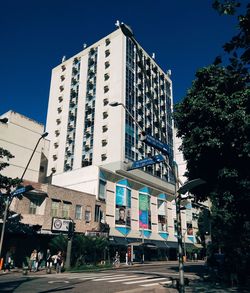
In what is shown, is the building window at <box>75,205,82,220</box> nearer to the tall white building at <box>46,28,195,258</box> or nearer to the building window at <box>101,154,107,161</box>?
the tall white building at <box>46,28,195,258</box>

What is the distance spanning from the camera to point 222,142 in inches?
616

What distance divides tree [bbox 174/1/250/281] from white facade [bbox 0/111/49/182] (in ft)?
98.5

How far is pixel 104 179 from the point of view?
1655 inches

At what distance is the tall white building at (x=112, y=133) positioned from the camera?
43781 mm

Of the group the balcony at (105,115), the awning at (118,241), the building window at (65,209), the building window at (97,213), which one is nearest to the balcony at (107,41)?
the balcony at (105,115)

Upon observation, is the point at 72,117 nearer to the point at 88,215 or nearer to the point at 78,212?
the point at 88,215

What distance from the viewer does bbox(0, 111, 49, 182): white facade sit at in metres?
41.8

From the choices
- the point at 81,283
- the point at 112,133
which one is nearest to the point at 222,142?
the point at 81,283

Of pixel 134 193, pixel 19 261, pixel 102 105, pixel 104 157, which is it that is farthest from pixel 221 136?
pixel 102 105

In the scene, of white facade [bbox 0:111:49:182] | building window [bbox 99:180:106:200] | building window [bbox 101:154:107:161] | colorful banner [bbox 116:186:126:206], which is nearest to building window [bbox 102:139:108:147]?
building window [bbox 101:154:107:161]

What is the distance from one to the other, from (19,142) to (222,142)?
34.6 metres

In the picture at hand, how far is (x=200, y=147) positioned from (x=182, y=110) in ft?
10.6

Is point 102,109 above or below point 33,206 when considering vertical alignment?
above

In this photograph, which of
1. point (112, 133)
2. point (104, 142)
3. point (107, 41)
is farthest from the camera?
point (107, 41)
